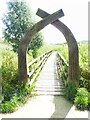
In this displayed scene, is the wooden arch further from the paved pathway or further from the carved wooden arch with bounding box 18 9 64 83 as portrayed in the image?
the paved pathway

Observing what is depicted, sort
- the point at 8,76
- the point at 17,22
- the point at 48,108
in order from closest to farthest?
the point at 48,108 < the point at 8,76 < the point at 17,22

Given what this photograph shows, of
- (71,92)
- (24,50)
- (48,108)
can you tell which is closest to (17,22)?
(24,50)

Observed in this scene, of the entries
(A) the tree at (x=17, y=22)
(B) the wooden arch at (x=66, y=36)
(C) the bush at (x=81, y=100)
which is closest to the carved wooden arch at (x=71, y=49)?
(B) the wooden arch at (x=66, y=36)

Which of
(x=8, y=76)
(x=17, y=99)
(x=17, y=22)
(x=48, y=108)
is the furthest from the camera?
(x=17, y=22)

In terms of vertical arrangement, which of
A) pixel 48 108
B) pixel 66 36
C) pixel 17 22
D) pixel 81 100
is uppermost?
pixel 17 22

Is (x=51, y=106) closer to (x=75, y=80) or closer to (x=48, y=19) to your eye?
(x=75, y=80)

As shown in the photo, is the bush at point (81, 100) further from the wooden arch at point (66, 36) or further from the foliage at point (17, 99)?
the foliage at point (17, 99)

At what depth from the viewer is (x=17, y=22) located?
859 inches

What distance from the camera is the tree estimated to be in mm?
21656

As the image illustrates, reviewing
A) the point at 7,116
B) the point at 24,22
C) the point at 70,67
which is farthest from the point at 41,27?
the point at 24,22

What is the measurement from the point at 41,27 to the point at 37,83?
2583 millimetres

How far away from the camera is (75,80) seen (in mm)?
8594

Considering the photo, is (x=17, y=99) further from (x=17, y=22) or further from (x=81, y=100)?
(x=17, y=22)

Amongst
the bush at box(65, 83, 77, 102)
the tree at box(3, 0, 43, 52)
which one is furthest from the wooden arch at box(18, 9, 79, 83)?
the tree at box(3, 0, 43, 52)
